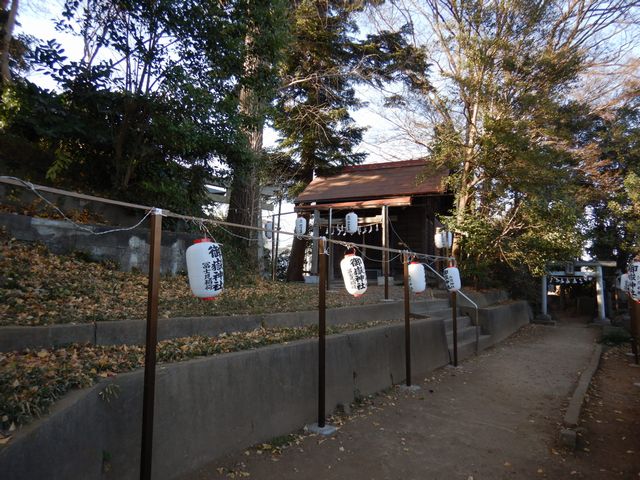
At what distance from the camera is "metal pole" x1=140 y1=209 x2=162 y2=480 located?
10.5ft

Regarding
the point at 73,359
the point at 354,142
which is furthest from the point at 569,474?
the point at 354,142

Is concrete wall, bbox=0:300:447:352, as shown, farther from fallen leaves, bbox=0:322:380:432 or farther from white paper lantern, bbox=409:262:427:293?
white paper lantern, bbox=409:262:427:293

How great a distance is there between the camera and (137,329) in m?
5.36

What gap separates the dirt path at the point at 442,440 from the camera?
4309mm

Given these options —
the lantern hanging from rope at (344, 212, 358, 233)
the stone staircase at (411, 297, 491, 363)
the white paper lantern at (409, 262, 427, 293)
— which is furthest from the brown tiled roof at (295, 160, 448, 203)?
the white paper lantern at (409, 262, 427, 293)

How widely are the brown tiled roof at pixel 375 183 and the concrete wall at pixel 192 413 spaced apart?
9.84 meters

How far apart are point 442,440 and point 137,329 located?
4.18m

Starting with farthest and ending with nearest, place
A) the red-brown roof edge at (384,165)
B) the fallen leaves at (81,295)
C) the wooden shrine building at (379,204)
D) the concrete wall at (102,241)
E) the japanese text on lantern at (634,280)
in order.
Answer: the red-brown roof edge at (384,165) → the wooden shrine building at (379,204) → the japanese text on lantern at (634,280) → the concrete wall at (102,241) → the fallen leaves at (81,295)

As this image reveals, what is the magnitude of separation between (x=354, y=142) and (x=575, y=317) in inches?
656

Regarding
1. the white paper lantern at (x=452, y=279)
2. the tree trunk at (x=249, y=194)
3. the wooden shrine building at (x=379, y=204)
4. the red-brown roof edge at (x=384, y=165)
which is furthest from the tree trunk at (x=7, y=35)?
the white paper lantern at (x=452, y=279)

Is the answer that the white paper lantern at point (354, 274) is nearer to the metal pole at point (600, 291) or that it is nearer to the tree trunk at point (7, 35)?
the tree trunk at point (7, 35)

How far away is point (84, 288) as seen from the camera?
6398mm

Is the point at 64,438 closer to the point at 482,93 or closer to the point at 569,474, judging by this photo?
the point at 569,474

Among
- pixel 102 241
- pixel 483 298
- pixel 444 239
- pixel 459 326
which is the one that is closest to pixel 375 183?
pixel 444 239
